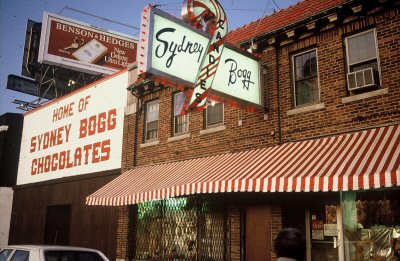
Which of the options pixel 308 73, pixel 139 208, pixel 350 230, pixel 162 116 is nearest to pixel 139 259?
pixel 139 208

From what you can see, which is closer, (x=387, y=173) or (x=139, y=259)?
(x=387, y=173)

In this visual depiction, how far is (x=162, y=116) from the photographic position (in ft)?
45.9

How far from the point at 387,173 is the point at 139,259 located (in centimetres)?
966

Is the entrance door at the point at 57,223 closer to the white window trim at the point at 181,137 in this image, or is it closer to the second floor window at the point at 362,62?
the white window trim at the point at 181,137

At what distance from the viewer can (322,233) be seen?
920 cm

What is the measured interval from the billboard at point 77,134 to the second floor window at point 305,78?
825cm

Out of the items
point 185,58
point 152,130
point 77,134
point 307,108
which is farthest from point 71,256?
point 77,134

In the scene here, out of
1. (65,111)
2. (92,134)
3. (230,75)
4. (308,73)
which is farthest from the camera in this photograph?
(65,111)

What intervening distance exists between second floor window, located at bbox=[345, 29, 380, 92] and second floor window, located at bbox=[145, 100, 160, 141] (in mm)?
7521

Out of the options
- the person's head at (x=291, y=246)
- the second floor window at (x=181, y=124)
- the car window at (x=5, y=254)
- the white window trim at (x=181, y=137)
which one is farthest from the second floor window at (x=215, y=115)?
the person's head at (x=291, y=246)

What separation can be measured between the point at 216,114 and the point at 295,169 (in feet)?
15.2

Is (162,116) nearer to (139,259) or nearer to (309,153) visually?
(139,259)

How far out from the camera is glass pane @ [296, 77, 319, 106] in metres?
9.98

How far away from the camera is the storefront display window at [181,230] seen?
1125 centimetres
